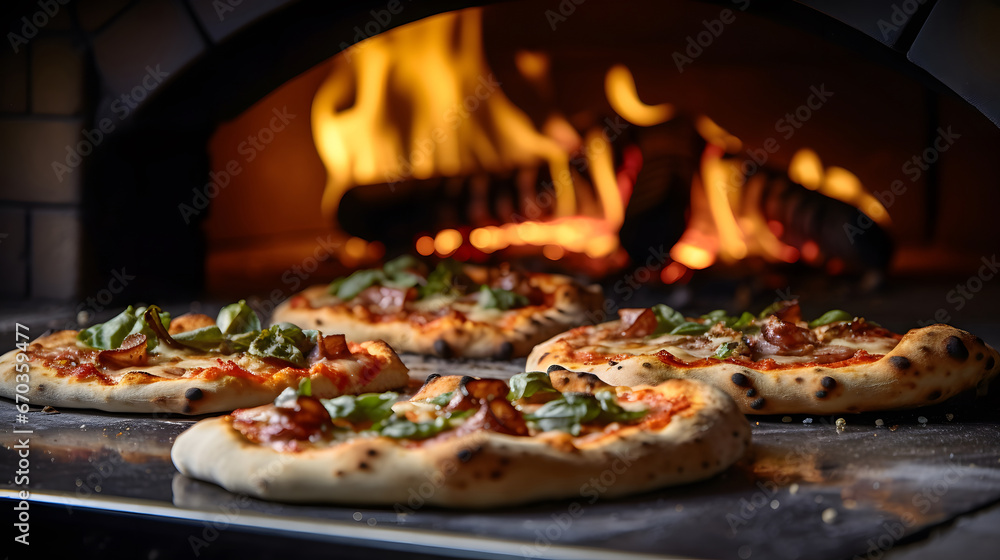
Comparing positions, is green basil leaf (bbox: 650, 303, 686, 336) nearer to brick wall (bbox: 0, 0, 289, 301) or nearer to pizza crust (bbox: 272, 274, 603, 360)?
pizza crust (bbox: 272, 274, 603, 360)

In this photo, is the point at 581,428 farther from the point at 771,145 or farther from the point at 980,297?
the point at 771,145

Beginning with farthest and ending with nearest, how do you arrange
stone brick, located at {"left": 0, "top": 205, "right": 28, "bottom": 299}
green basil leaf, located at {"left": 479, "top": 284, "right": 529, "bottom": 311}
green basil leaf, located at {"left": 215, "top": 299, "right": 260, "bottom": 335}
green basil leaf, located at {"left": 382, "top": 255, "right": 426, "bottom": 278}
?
stone brick, located at {"left": 0, "top": 205, "right": 28, "bottom": 299} → green basil leaf, located at {"left": 382, "top": 255, "right": 426, "bottom": 278} → green basil leaf, located at {"left": 479, "top": 284, "right": 529, "bottom": 311} → green basil leaf, located at {"left": 215, "top": 299, "right": 260, "bottom": 335}

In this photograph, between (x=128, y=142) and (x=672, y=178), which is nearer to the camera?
(x=128, y=142)

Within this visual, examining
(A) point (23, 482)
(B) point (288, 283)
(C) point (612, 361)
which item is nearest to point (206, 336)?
(A) point (23, 482)

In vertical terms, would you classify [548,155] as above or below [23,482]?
above

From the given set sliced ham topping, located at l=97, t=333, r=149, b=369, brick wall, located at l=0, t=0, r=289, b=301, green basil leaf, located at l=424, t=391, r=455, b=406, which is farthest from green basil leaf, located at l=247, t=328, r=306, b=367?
brick wall, located at l=0, t=0, r=289, b=301
